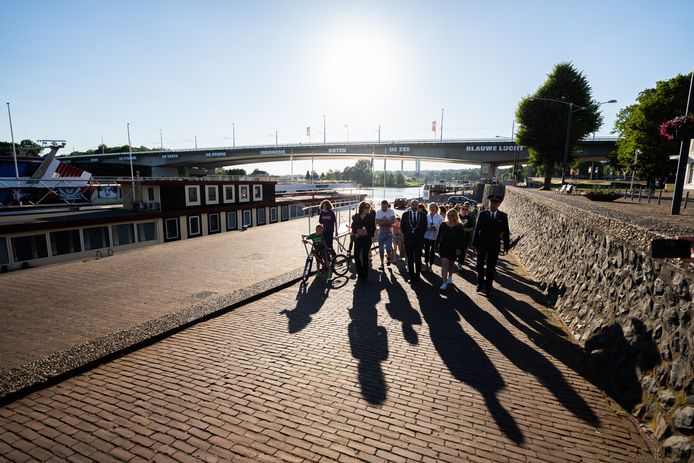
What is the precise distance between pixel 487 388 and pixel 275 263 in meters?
8.82

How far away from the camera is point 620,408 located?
3.89m

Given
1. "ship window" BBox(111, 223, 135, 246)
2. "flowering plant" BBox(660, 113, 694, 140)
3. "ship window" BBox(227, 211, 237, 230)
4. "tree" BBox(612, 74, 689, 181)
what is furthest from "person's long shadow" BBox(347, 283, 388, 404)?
"tree" BBox(612, 74, 689, 181)

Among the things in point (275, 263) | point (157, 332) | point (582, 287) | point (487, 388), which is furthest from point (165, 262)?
point (582, 287)

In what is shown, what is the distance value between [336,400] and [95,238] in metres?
19.8

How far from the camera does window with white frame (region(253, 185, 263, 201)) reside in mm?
28984

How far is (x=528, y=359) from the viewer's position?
196 inches

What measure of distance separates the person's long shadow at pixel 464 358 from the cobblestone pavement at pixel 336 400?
20mm

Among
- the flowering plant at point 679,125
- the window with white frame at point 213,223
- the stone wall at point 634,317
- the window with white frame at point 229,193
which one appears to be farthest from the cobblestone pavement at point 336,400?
the window with white frame at point 229,193

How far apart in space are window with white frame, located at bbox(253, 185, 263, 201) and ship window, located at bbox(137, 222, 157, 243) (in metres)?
9.01

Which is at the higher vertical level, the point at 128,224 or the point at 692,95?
the point at 692,95

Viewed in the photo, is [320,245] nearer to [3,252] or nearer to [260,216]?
[3,252]

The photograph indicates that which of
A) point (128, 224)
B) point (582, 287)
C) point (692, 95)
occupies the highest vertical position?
point (692, 95)

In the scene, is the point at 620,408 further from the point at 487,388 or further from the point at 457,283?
the point at 457,283

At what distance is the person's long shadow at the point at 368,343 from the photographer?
4238mm
